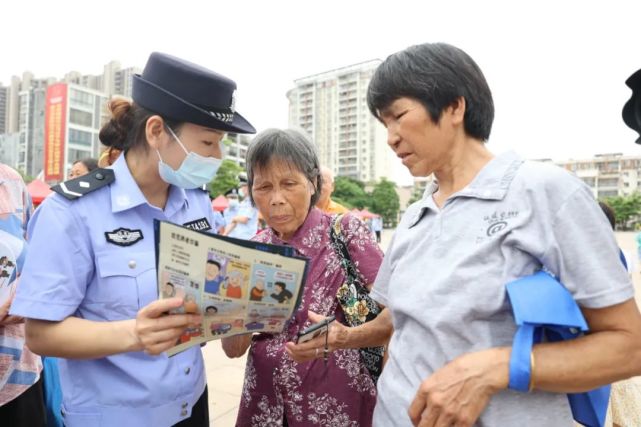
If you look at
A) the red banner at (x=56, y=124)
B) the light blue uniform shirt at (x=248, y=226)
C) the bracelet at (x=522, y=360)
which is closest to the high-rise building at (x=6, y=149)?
the bracelet at (x=522, y=360)

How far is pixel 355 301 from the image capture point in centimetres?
163

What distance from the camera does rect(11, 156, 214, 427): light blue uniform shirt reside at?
1.16 meters

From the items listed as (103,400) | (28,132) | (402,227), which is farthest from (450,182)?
(28,132)

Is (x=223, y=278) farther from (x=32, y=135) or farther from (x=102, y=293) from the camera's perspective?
(x=32, y=135)

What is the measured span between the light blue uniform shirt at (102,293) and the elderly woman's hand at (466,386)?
2.64ft

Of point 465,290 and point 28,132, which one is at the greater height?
point 465,290

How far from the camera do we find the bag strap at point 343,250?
1663 mm

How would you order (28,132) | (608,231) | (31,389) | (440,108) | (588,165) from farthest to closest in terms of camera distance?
1. (588,165)
2. (28,132)
3. (31,389)
4. (440,108)
5. (608,231)

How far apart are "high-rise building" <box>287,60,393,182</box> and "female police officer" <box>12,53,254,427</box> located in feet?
257

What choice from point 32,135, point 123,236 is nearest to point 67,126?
point 32,135

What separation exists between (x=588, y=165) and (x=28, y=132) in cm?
9020

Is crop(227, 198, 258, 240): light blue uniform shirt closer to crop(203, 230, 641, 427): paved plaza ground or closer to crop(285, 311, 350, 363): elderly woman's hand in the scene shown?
crop(203, 230, 641, 427): paved plaza ground

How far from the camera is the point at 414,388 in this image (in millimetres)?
1072

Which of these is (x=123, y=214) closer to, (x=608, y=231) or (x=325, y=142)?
(x=608, y=231)
